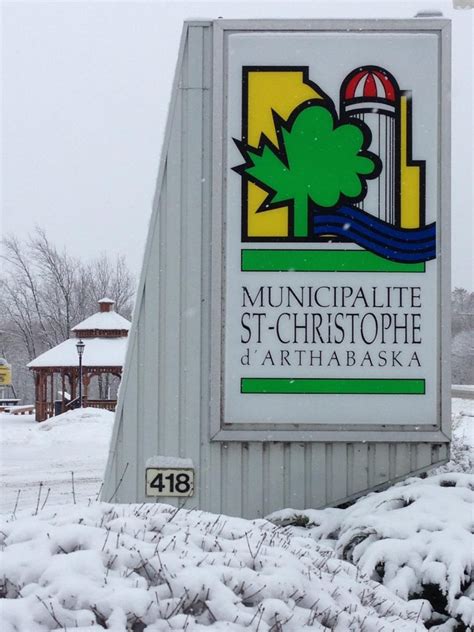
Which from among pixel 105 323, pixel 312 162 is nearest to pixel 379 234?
pixel 312 162

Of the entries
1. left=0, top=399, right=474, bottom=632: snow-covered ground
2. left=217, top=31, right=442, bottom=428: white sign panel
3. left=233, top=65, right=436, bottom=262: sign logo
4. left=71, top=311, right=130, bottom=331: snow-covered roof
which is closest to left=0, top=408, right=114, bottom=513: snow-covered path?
left=217, top=31, right=442, bottom=428: white sign panel

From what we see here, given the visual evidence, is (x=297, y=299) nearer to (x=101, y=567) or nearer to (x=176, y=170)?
(x=176, y=170)

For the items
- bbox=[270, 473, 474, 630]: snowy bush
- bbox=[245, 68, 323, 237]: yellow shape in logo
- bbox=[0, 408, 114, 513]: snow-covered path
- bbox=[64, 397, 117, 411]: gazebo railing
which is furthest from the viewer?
bbox=[64, 397, 117, 411]: gazebo railing

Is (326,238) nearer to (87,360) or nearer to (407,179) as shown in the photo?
(407,179)

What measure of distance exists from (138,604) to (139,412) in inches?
176

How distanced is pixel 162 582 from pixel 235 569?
1.31ft

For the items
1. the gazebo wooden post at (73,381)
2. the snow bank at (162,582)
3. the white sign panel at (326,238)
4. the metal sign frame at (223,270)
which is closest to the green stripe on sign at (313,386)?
the white sign panel at (326,238)

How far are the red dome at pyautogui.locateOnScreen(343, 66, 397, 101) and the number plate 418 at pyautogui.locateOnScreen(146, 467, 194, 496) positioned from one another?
4.10 m

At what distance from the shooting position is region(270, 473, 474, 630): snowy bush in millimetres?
5441

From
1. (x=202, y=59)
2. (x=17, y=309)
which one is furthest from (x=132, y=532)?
(x=17, y=309)

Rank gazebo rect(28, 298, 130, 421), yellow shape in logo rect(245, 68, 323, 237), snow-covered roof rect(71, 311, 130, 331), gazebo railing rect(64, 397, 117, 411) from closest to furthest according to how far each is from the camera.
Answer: yellow shape in logo rect(245, 68, 323, 237) < gazebo railing rect(64, 397, 117, 411) < gazebo rect(28, 298, 130, 421) < snow-covered roof rect(71, 311, 130, 331)

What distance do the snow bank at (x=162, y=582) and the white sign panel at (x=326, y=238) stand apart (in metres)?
3.19

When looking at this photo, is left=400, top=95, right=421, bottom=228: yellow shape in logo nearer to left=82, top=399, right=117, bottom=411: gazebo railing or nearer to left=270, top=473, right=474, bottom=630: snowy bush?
left=270, top=473, right=474, bottom=630: snowy bush

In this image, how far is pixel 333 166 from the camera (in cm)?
776
